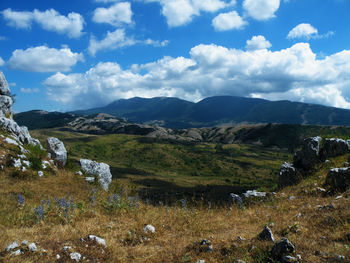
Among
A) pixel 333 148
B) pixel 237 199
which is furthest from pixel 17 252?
pixel 333 148

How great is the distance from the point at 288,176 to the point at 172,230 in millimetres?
13831

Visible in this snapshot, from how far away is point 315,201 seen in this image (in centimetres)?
1020

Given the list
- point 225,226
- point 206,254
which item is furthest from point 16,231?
point 225,226

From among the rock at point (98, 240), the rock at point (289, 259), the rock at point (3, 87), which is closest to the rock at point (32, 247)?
the rock at point (98, 240)

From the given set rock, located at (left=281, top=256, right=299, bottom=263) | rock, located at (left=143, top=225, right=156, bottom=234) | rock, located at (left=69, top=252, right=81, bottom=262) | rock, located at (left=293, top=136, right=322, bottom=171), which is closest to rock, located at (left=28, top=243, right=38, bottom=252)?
rock, located at (left=69, top=252, right=81, bottom=262)

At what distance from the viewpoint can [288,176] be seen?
60.6 ft

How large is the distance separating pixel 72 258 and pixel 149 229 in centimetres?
257

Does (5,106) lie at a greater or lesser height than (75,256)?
greater

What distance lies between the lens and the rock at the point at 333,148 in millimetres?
17375

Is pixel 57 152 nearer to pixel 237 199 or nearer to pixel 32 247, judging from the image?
pixel 32 247

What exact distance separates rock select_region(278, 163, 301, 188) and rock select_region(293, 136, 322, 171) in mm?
973

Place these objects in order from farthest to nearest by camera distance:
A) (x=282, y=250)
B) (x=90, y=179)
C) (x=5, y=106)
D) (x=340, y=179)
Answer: (x=5, y=106)
(x=90, y=179)
(x=340, y=179)
(x=282, y=250)

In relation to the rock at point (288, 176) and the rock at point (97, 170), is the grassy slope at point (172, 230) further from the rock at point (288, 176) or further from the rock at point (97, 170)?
the rock at point (97, 170)

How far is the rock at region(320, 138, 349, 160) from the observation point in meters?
17.4
